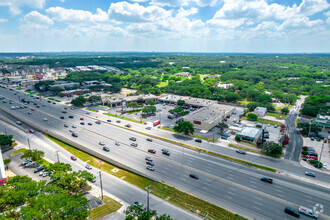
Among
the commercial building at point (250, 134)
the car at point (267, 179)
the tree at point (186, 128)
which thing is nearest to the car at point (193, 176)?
the car at point (267, 179)

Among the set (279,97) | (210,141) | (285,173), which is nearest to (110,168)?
(210,141)

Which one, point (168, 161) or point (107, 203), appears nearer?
point (107, 203)

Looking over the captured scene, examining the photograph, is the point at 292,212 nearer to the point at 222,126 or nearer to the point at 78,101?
the point at 222,126

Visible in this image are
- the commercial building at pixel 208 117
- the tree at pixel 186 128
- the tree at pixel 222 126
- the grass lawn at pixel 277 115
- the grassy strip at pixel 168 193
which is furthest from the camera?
the grass lawn at pixel 277 115

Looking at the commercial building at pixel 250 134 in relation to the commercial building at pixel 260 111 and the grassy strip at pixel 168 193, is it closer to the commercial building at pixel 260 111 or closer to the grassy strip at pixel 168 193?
the commercial building at pixel 260 111

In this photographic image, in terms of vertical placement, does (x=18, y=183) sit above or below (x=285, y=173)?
above

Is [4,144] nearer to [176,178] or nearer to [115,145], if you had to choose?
[115,145]

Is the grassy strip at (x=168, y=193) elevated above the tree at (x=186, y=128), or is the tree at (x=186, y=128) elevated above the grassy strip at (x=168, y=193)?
the tree at (x=186, y=128)

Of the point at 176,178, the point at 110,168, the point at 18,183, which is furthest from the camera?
the point at 110,168
